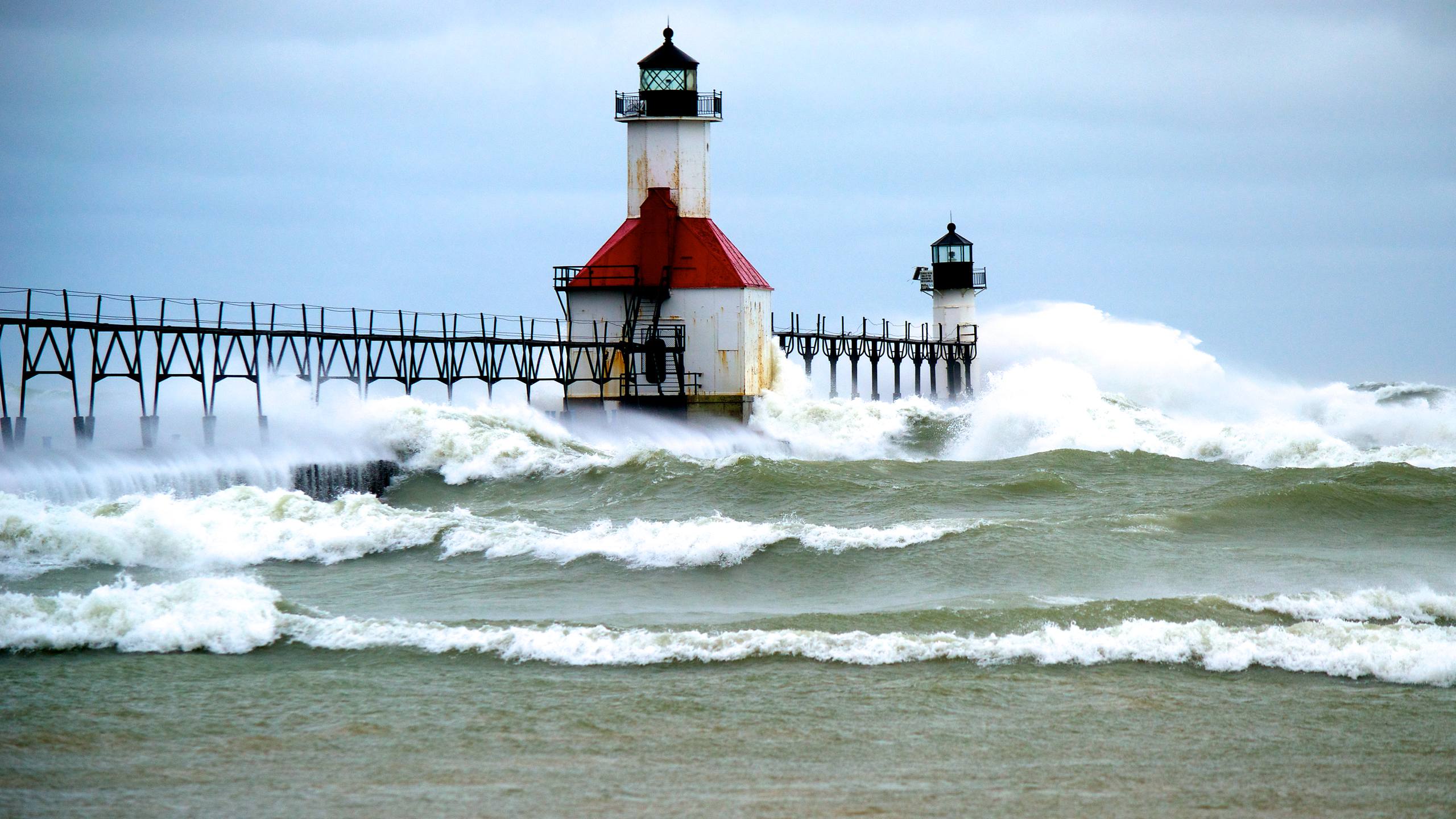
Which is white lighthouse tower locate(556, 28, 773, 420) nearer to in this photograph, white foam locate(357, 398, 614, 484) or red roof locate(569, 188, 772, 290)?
red roof locate(569, 188, 772, 290)

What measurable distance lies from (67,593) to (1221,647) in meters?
8.31

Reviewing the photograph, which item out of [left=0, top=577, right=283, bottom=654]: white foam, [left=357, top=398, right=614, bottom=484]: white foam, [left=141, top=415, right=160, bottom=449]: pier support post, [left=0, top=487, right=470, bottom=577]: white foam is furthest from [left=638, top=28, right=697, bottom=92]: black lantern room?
[left=0, top=577, right=283, bottom=654]: white foam

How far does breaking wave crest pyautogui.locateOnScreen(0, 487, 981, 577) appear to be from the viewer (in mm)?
13914

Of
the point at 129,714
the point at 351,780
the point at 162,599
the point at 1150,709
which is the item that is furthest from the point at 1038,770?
the point at 162,599

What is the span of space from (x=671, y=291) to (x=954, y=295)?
19.7m

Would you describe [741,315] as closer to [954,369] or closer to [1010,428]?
[1010,428]

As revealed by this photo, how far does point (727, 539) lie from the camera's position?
46.1 ft

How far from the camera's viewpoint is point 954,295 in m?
50.0

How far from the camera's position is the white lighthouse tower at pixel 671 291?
106 feet

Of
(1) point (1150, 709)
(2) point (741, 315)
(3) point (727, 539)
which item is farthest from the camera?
(2) point (741, 315)

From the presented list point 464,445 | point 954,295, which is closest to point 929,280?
point 954,295

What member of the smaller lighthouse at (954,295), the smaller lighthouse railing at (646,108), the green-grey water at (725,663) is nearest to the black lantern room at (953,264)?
the smaller lighthouse at (954,295)

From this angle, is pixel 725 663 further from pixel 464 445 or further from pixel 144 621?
pixel 464 445

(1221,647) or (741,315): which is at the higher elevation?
(741,315)
